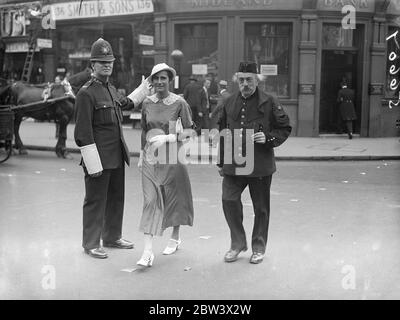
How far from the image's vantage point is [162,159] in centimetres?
600

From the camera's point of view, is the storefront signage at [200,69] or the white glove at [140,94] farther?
the storefront signage at [200,69]

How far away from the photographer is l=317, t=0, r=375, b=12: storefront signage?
18.2 m

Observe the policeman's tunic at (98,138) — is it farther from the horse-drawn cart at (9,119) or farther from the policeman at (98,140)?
the horse-drawn cart at (9,119)

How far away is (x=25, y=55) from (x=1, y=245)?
1910 cm

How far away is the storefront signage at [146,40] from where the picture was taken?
1967 cm

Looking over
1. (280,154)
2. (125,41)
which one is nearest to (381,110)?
(280,154)

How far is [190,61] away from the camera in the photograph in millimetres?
19531

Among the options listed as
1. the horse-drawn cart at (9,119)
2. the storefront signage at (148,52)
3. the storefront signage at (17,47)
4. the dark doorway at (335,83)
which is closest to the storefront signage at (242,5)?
the dark doorway at (335,83)


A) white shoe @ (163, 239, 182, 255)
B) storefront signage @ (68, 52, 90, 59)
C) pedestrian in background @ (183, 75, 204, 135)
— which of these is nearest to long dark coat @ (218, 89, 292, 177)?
white shoe @ (163, 239, 182, 255)

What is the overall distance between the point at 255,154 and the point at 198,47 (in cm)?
1392

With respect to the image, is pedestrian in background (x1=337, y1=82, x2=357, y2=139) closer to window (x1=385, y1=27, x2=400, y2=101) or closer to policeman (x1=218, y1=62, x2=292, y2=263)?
window (x1=385, y1=27, x2=400, y2=101)

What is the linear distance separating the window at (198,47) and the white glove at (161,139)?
1303cm

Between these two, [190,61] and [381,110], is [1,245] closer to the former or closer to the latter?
[190,61]

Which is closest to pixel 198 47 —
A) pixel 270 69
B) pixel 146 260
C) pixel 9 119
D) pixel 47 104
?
pixel 270 69
